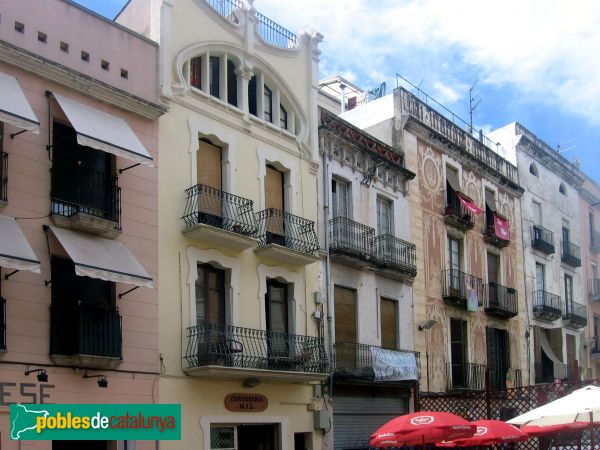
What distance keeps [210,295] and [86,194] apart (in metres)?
4.13

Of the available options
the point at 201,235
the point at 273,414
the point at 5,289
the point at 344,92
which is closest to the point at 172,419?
the point at 5,289

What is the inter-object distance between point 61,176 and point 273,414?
300 inches

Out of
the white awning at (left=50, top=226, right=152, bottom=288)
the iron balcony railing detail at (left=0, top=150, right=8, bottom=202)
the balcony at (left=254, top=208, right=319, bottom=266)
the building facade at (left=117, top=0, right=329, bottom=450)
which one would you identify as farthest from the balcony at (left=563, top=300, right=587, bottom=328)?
the iron balcony railing detail at (left=0, top=150, right=8, bottom=202)

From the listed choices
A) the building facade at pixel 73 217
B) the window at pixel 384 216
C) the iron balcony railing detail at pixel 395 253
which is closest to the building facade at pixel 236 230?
the building facade at pixel 73 217

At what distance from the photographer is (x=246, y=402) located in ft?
65.4

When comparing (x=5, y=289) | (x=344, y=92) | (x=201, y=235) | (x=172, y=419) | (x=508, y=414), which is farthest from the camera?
(x=344, y=92)

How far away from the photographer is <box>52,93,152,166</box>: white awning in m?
16.4

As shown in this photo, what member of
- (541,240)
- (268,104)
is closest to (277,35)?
(268,104)

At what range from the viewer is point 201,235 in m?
19.2

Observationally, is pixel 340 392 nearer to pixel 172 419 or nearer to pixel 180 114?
pixel 180 114

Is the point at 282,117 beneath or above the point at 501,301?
above

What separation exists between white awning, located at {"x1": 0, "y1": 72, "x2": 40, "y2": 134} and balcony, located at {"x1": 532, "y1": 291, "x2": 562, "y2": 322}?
22809mm

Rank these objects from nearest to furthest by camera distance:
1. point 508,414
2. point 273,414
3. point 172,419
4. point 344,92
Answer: point 172,419
point 273,414
point 508,414
point 344,92

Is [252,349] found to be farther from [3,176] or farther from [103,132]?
[3,176]
